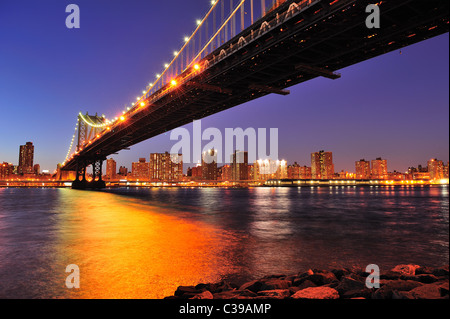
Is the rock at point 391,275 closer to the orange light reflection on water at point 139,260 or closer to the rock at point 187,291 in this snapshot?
the orange light reflection on water at point 139,260

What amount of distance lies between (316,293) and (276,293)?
2.00 ft

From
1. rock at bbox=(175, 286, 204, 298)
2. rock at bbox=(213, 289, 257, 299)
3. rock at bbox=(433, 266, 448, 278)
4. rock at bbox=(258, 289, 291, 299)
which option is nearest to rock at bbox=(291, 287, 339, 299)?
rock at bbox=(258, 289, 291, 299)

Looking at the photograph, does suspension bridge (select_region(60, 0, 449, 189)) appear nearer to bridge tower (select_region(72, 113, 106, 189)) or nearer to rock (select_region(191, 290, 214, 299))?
rock (select_region(191, 290, 214, 299))

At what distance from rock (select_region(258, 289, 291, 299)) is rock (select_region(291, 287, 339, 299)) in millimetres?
137

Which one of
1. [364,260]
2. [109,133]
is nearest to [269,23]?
[364,260]

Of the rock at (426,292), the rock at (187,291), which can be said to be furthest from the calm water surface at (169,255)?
the rock at (426,292)

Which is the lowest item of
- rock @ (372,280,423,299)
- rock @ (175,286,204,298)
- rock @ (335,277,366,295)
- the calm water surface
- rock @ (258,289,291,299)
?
the calm water surface

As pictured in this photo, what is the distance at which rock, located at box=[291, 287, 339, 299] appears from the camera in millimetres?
4189

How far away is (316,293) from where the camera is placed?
4277 mm

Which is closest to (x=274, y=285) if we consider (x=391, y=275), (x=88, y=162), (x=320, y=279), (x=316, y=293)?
(x=316, y=293)

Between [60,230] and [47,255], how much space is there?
5484 mm

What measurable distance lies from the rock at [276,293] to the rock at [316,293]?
14 centimetres

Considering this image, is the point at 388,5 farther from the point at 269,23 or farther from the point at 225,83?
the point at 225,83

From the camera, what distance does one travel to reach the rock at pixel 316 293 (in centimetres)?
419
